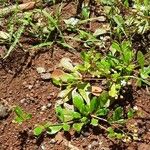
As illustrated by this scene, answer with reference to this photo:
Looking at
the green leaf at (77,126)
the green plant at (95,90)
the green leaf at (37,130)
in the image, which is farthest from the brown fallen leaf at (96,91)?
the green leaf at (37,130)

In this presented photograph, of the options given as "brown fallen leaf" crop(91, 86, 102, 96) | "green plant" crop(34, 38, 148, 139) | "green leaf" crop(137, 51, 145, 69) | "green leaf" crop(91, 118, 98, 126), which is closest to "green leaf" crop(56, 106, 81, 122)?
"green plant" crop(34, 38, 148, 139)

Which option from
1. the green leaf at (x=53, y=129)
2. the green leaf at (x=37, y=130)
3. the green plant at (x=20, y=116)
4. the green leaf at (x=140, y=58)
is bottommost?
the green leaf at (x=53, y=129)

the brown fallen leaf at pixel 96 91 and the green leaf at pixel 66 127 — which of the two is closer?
the green leaf at pixel 66 127

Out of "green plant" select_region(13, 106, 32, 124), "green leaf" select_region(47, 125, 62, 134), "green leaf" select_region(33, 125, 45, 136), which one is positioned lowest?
"green leaf" select_region(47, 125, 62, 134)

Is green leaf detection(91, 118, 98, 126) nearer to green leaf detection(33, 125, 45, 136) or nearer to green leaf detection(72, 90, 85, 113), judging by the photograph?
green leaf detection(72, 90, 85, 113)

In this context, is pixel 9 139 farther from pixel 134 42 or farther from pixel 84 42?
pixel 134 42

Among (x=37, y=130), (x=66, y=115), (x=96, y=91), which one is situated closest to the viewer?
(x=37, y=130)

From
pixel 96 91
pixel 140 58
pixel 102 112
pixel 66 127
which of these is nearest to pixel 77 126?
pixel 66 127

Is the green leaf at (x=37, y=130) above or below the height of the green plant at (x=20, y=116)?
below

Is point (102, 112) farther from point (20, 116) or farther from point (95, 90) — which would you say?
point (20, 116)

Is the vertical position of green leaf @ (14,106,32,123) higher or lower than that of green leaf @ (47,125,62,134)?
higher

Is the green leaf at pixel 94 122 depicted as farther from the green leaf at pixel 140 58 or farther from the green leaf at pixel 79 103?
the green leaf at pixel 140 58
